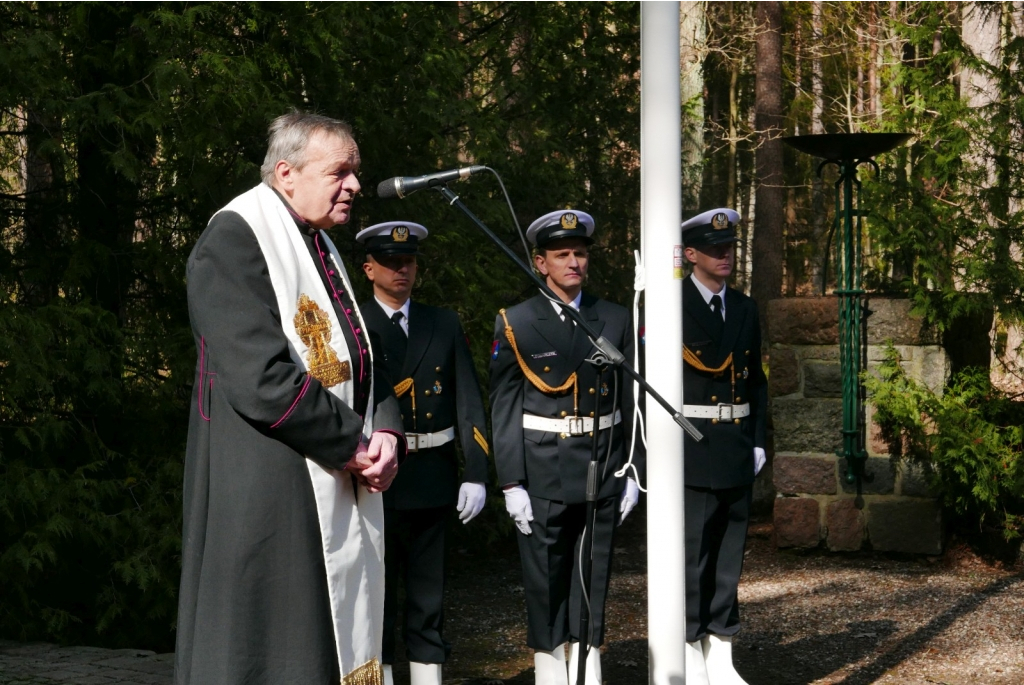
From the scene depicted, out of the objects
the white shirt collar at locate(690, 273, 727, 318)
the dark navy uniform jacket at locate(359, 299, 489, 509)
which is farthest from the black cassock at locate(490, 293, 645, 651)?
the white shirt collar at locate(690, 273, 727, 318)

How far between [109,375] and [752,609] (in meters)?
3.76

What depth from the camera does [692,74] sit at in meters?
16.0

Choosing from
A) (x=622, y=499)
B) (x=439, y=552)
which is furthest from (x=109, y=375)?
(x=622, y=499)

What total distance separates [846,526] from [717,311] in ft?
11.4

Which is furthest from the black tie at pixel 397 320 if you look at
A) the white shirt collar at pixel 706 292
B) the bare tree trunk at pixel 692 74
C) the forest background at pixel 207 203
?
the bare tree trunk at pixel 692 74

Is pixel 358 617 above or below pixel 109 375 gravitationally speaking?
below

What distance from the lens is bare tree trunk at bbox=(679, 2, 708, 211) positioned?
14.4 metres

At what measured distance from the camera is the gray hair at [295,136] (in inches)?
126

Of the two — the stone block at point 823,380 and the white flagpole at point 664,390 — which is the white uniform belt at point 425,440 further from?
the stone block at point 823,380

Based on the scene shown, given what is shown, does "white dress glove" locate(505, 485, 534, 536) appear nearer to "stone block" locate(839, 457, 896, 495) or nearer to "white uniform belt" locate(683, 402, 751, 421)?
"white uniform belt" locate(683, 402, 751, 421)

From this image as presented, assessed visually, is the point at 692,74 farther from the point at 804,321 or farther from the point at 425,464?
the point at 425,464

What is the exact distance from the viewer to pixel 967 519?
8.07 metres

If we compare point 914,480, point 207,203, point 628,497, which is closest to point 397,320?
point 628,497

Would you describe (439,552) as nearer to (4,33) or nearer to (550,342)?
(550,342)
